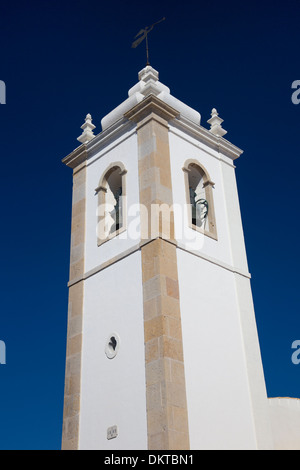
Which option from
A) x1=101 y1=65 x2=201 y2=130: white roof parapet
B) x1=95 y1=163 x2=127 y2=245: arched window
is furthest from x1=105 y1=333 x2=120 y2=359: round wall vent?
x1=101 y1=65 x2=201 y2=130: white roof parapet

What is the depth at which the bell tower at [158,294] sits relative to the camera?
1088cm

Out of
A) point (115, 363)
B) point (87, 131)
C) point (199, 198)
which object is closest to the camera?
point (115, 363)

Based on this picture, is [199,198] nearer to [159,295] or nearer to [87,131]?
[87,131]

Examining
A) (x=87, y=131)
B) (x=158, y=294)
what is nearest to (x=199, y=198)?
(x=87, y=131)

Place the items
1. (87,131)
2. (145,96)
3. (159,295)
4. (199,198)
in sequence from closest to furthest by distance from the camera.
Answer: (159,295), (145,96), (199,198), (87,131)

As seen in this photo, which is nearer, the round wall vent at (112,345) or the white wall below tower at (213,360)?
the white wall below tower at (213,360)

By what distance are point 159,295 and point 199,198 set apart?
12.5 ft

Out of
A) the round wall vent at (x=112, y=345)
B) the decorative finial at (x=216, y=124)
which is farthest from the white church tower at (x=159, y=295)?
the decorative finial at (x=216, y=124)

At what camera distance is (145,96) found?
46.8ft

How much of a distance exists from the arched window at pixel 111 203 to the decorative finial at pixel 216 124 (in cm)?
297

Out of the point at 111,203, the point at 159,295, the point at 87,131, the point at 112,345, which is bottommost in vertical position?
the point at 112,345

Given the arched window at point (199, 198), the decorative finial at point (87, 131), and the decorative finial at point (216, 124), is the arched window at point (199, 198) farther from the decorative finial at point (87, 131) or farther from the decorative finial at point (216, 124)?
the decorative finial at point (87, 131)

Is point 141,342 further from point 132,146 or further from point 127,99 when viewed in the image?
point 127,99

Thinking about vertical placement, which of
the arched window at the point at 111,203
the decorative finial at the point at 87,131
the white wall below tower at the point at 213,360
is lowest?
the white wall below tower at the point at 213,360
